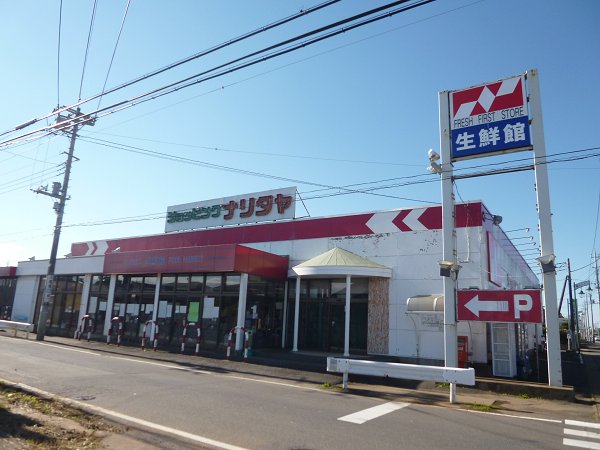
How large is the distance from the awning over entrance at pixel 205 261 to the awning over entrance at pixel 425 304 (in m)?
6.27

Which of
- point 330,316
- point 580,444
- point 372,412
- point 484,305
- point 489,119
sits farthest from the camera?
point 330,316

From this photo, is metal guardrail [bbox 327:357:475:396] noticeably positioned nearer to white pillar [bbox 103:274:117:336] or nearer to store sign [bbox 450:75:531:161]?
store sign [bbox 450:75:531:161]

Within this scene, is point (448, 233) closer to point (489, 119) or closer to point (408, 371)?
point (489, 119)

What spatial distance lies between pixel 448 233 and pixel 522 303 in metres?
2.81

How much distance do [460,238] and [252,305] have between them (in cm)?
896

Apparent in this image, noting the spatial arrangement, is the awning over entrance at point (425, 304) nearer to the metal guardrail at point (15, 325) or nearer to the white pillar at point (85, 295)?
the white pillar at point (85, 295)

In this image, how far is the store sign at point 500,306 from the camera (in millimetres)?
12328

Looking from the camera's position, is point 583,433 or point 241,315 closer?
point 583,433

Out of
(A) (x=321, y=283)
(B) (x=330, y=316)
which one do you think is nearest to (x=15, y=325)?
(A) (x=321, y=283)

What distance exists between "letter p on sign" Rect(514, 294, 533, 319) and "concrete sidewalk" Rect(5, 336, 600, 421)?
6.44ft

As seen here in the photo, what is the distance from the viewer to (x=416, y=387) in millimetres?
12188

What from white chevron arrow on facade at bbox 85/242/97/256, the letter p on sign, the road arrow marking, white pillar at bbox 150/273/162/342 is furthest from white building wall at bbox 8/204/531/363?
white chevron arrow on facade at bbox 85/242/97/256

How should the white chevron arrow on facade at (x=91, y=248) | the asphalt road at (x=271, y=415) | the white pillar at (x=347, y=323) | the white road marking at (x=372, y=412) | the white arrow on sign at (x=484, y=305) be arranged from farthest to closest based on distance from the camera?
the white chevron arrow on facade at (x=91, y=248) < the white pillar at (x=347, y=323) < the white arrow on sign at (x=484, y=305) < the white road marking at (x=372, y=412) < the asphalt road at (x=271, y=415)

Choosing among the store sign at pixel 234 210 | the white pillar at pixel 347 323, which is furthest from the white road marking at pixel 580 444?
the store sign at pixel 234 210
